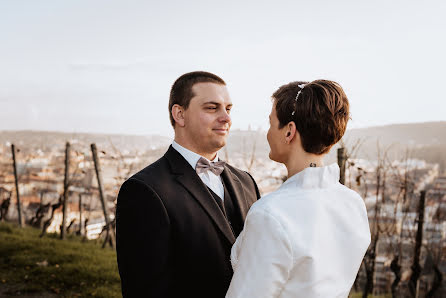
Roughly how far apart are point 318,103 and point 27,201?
477 inches

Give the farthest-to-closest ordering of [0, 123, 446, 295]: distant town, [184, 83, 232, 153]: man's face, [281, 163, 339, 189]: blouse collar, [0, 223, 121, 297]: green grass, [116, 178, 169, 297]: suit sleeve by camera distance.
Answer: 1. [0, 223, 121, 297]: green grass
2. [0, 123, 446, 295]: distant town
3. [184, 83, 232, 153]: man's face
4. [116, 178, 169, 297]: suit sleeve
5. [281, 163, 339, 189]: blouse collar

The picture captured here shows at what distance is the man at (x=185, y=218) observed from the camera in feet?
6.61

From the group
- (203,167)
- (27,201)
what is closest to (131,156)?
(27,201)

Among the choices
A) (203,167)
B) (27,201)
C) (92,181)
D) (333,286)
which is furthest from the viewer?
(27,201)

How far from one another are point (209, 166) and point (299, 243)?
114 centimetres

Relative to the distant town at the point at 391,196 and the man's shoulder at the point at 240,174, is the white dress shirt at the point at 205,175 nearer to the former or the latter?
the man's shoulder at the point at 240,174

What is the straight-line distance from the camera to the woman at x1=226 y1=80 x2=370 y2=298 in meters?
1.34

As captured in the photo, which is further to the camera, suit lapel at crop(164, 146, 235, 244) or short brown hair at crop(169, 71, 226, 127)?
short brown hair at crop(169, 71, 226, 127)

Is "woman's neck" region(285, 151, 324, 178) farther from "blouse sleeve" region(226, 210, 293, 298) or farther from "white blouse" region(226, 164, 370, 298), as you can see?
"blouse sleeve" region(226, 210, 293, 298)

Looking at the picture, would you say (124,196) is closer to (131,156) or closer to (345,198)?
(345,198)

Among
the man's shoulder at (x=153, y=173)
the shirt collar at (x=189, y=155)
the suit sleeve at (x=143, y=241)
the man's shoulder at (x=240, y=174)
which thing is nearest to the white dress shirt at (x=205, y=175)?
the shirt collar at (x=189, y=155)

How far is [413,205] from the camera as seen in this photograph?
5766 mm

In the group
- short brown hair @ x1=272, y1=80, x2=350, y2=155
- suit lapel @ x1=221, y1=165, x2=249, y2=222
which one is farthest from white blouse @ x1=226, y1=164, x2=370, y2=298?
suit lapel @ x1=221, y1=165, x2=249, y2=222

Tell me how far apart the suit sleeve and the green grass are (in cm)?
400
